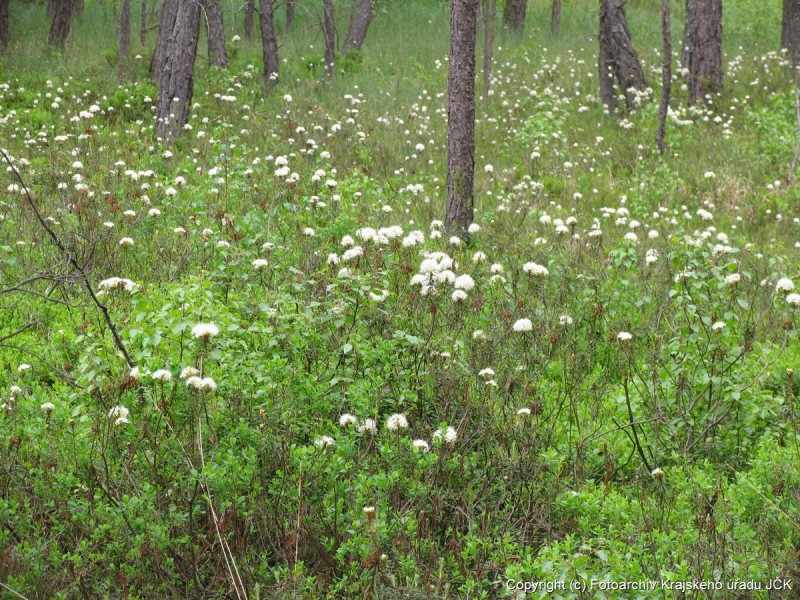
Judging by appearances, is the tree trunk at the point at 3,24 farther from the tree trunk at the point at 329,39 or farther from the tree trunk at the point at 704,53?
the tree trunk at the point at 704,53

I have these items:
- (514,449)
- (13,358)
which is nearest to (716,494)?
(514,449)

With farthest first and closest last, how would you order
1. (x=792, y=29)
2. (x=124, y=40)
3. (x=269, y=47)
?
1. (x=792, y=29)
2. (x=269, y=47)
3. (x=124, y=40)

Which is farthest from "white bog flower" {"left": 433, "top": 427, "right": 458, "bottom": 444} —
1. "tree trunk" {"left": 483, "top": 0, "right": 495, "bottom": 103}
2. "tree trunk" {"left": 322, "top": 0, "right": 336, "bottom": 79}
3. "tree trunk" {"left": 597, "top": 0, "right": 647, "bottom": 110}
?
"tree trunk" {"left": 322, "top": 0, "right": 336, "bottom": 79}

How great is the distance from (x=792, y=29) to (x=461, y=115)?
13597 mm

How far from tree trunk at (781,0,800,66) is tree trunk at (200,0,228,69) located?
479 inches

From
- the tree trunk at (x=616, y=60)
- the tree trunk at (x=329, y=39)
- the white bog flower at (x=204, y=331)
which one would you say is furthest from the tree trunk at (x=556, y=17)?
the white bog flower at (x=204, y=331)

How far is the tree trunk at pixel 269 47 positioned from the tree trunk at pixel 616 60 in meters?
6.39

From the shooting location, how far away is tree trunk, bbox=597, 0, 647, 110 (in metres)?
14.8

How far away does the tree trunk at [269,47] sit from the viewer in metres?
15.2

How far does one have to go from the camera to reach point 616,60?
49.0 ft

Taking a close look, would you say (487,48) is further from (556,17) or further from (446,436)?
(446,436)

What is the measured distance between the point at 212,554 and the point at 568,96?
14027 mm

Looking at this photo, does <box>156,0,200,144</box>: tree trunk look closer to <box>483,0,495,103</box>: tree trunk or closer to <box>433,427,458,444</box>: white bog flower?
<box>483,0,495,103</box>: tree trunk

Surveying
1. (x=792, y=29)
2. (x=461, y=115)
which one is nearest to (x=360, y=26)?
(x=792, y=29)
